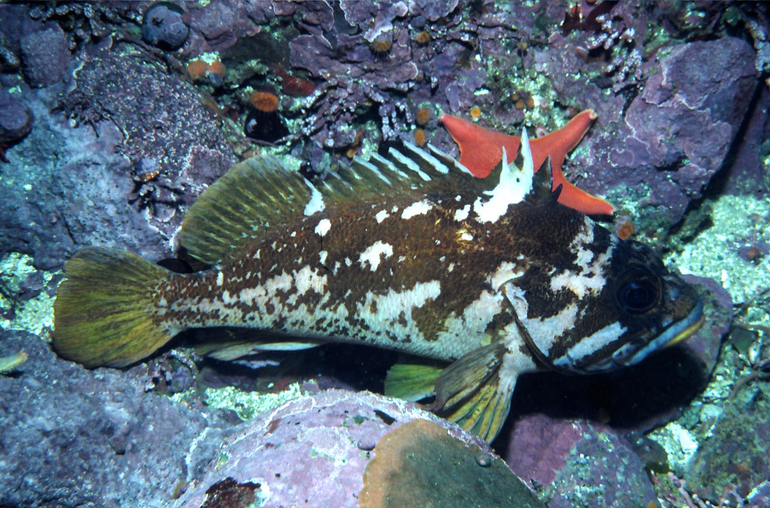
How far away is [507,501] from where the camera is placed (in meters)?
1.98

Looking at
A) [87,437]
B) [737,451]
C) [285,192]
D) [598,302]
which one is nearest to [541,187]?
[598,302]

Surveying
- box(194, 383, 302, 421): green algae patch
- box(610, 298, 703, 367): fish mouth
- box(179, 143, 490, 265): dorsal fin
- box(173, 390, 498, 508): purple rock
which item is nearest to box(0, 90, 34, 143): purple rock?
box(179, 143, 490, 265): dorsal fin

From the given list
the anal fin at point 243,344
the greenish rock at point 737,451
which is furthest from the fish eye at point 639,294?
the anal fin at point 243,344

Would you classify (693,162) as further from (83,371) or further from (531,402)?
(83,371)

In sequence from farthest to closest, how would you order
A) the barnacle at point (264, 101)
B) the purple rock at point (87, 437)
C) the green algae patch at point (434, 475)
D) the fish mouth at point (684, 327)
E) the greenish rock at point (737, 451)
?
the barnacle at point (264, 101), the greenish rock at point (737, 451), the fish mouth at point (684, 327), the purple rock at point (87, 437), the green algae patch at point (434, 475)

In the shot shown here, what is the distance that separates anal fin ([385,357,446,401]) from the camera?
9.87 ft

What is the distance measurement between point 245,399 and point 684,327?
3482mm

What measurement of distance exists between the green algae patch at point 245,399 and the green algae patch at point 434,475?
1.86 meters

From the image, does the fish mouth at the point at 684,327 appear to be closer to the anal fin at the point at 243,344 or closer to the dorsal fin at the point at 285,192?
the dorsal fin at the point at 285,192

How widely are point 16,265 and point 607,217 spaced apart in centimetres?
503

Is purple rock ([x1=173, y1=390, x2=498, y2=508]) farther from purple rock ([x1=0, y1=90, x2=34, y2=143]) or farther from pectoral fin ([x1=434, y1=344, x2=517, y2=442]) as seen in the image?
purple rock ([x1=0, y1=90, x2=34, y2=143])

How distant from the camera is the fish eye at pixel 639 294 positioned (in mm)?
2527

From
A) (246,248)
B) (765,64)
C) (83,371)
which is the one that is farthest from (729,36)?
(83,371)

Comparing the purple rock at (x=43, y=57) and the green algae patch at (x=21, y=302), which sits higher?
the purple rock at (x=43, y=57)
